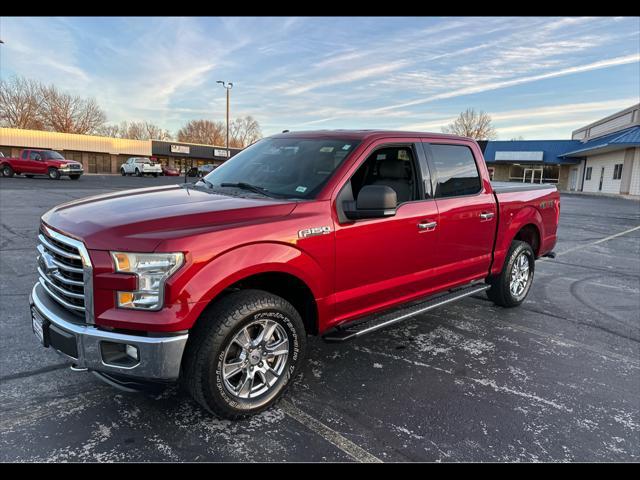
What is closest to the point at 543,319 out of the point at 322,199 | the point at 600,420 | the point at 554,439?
the point at 600,420

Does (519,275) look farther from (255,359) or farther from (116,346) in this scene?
(116,346)

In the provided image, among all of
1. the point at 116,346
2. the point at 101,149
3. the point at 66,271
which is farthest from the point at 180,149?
the point at 116,346

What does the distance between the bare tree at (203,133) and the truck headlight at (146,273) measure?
3953 inches

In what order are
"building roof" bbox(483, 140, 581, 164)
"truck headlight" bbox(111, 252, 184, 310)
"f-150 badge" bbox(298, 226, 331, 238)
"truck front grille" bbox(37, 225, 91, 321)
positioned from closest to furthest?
"truck headlight" bbox(111, 252, 184, 310) < "truck front grille" bbox(37, 225, 91, 321) < "f-150 badge" bbox(298, 226, 331, 238) < "building roof" bbox(483, 140, 581, 164)

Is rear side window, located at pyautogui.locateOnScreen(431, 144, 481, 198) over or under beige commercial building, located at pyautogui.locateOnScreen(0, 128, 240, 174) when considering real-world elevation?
under

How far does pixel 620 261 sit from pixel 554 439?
759 cm

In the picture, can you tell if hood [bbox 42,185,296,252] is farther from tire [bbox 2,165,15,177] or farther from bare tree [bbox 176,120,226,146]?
bare tree [bbox 176,120,226,146]

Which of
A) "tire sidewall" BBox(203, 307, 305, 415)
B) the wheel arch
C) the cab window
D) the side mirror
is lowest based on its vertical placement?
"tire sidewall" BBox(203, 307, 305, 415)

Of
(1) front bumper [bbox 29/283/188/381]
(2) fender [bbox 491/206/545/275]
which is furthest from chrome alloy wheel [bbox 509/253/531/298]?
(1) front bumper [bbox 29/283/188/381]

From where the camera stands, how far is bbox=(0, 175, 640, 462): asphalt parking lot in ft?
8.70

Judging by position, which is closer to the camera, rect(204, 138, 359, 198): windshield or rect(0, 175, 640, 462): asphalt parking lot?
rect(0, 175, 640, 462): asphalt parking lot

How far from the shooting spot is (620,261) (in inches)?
349

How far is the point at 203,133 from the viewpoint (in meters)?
99.4

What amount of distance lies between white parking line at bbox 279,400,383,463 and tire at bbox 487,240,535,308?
10.7 feet
